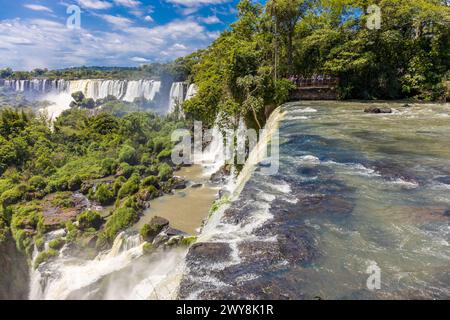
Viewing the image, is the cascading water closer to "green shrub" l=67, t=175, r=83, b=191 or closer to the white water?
"green shrub" l=67, t=175, r=83, b=191

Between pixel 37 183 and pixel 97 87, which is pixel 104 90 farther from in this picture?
pixel 37 183

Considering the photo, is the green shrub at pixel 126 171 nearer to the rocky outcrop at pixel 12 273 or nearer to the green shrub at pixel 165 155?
the green shrub at pixel 165 155

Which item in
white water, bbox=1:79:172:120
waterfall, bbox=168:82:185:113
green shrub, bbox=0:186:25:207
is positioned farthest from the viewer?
white water, bbox=1:79:172:120

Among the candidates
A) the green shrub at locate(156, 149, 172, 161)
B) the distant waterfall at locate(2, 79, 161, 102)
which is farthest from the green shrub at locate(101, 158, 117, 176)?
the distant waterfall at locate(2, 79, 161, 102)

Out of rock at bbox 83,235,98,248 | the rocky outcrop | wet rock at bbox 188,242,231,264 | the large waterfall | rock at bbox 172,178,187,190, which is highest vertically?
the large waterfall

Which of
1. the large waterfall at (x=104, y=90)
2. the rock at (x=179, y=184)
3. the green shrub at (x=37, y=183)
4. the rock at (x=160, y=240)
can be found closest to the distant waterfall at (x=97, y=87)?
the large waterfall at (x=104, y=90)

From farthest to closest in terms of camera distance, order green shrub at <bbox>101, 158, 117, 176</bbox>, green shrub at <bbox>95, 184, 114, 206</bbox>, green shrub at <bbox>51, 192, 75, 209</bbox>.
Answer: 1. green shrub at <bbox>101, 158, 117, 176</bbox>
2. green shrub at <bbox>51, 192, 75, 209</bbox>
3. green shrub at <bbox>95, 184, 114, 206</bbox>
